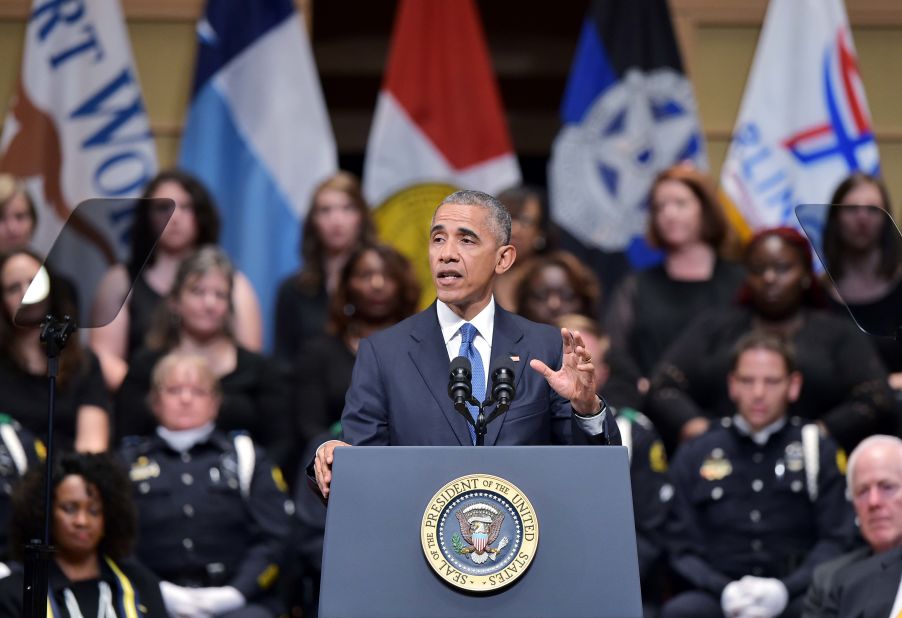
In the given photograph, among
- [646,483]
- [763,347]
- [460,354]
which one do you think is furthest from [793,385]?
[460,354]

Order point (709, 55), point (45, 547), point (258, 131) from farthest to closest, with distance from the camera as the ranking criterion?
point (709, 55)
point (258, 131)
point (45, 547)

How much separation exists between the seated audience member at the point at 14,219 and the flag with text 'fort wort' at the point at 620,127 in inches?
94.1

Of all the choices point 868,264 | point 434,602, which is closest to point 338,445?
point 434,602

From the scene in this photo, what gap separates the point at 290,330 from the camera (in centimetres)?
607

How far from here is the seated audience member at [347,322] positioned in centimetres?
558

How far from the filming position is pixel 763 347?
17.2 ft

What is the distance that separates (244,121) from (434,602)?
4.89 m

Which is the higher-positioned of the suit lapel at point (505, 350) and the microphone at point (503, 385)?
the suit lapel at point (505, 350)

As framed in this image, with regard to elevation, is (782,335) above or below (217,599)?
above

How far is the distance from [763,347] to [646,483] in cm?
63

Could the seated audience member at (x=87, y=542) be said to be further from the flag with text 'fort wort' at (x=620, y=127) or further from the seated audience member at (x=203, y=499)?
the flag with text 'fort wort' at (x=620, y=127)

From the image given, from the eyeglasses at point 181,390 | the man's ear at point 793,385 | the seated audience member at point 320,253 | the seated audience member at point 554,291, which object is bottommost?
the man's ear at point 793,385

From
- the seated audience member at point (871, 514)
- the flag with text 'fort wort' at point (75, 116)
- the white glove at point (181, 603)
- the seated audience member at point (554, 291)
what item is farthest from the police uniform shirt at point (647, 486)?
the flag with text 'fort wort' at point (75, 116)

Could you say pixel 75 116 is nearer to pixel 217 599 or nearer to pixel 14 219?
pixel 14 219
